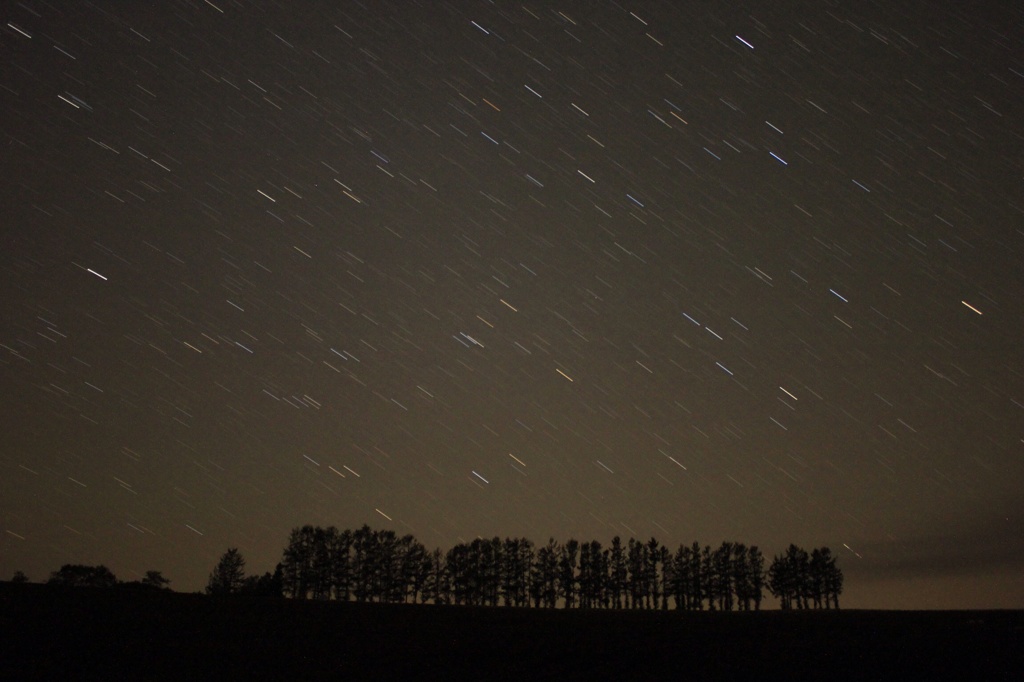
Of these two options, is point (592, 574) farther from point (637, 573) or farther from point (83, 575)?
point (83, 575)

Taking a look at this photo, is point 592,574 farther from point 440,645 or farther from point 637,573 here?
point 440,645

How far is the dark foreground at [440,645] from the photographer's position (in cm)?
3775

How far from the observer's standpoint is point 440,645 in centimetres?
4638

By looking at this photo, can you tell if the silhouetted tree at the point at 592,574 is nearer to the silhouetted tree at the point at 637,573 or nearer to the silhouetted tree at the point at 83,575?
the silhouetted tree at the point at 637,573

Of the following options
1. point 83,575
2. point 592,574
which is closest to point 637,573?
point 592,574

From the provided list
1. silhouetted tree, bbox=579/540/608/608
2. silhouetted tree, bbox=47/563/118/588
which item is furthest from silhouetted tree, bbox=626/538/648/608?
silhouetted tree, bbox=47/563/118/588

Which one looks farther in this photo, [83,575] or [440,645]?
[83,575]

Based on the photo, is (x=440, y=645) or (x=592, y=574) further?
(x=592, y=574)

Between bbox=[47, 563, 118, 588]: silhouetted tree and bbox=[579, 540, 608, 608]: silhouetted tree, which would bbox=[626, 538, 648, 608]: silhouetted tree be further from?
bbox=[47, 563, 118, 588]: silhouetted tree

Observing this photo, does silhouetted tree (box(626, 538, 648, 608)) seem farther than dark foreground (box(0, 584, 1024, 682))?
Yes

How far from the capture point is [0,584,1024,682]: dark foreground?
37.8 meters

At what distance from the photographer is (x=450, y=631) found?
52281 mm

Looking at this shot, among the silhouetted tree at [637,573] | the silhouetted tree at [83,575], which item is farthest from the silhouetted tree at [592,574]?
the silhouetted tree at [83,575]

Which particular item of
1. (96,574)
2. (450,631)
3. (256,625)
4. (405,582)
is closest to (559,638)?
(450,631)
